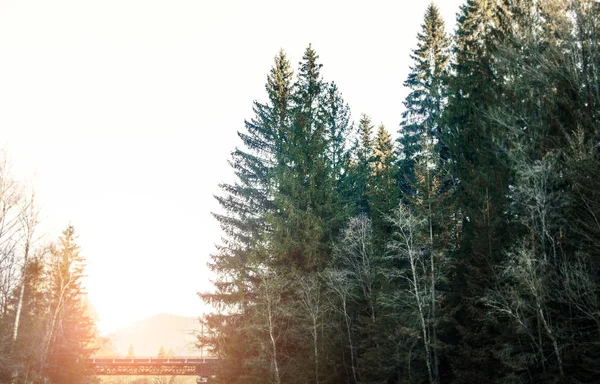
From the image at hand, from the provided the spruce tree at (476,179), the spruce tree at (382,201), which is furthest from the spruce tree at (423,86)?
the spruce tree at (382,201)

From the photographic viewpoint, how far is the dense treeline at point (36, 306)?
19.3 metres

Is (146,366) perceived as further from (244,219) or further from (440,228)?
(440,228)

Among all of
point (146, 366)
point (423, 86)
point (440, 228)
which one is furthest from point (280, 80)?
point (146, 366)

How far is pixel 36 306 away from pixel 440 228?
1046 inches

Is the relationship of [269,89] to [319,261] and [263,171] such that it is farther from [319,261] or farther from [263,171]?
[319,261]

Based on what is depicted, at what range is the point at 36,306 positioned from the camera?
26719 mm

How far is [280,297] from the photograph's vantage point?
2156cm

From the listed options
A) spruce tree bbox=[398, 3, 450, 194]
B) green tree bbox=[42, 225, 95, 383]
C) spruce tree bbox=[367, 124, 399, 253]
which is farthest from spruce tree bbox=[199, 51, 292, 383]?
green tree bbox=[42, 225, 95, 383]

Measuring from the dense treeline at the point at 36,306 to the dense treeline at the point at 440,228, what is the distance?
31.8 ft

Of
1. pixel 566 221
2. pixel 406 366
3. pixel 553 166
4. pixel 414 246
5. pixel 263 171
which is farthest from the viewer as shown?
pixel 263 171

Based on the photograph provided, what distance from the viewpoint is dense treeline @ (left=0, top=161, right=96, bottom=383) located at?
19297 millimetres

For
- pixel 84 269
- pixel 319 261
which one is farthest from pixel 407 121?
pixel 84 269

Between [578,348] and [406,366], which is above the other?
[578,348]

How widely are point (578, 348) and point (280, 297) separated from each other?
13.6 m
